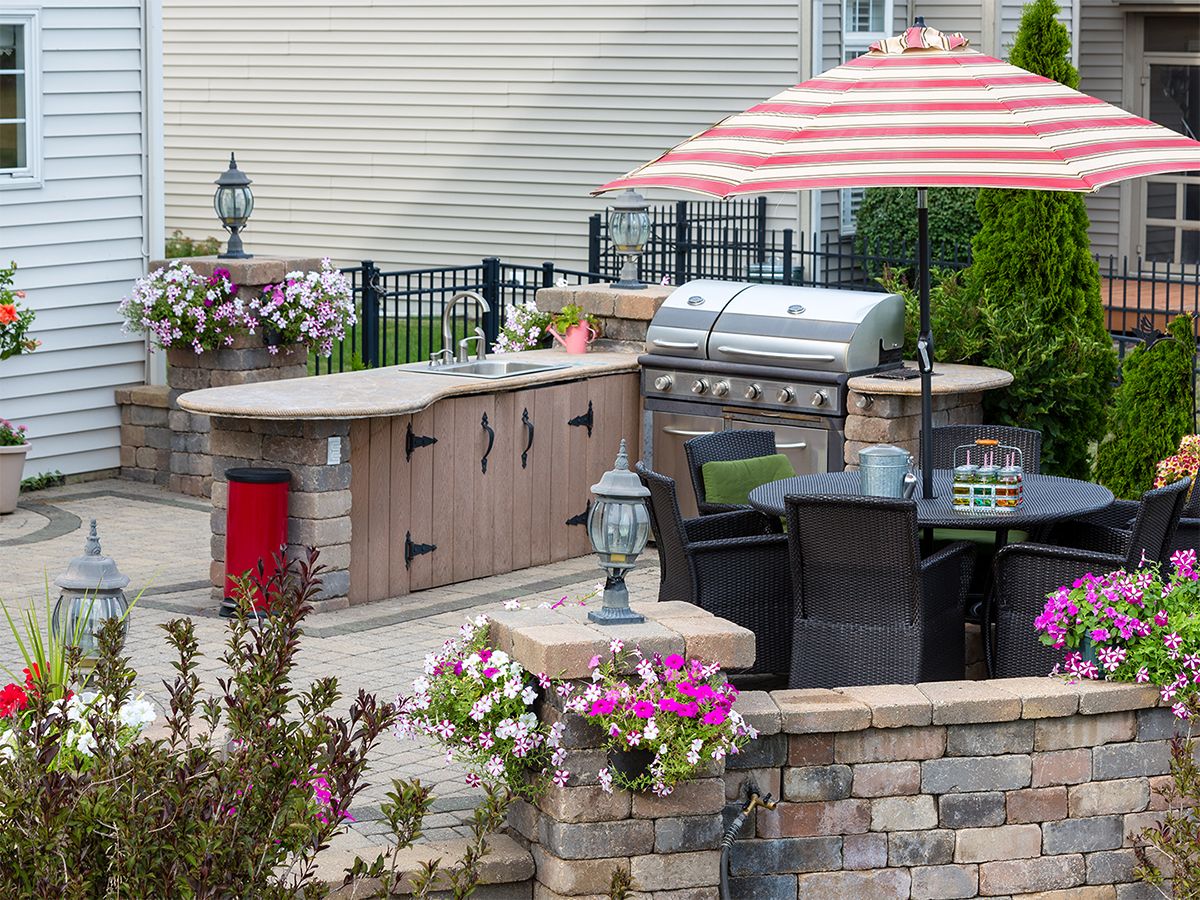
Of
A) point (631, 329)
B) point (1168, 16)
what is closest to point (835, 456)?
point (631, 329)

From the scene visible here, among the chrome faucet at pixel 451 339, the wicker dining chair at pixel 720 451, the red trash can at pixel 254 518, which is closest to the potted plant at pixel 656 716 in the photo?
the wicker dining chair at pixel 720 451

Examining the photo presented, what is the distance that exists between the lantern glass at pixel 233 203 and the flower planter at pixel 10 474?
1.81 meters

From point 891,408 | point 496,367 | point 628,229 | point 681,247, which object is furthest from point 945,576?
point 681,247

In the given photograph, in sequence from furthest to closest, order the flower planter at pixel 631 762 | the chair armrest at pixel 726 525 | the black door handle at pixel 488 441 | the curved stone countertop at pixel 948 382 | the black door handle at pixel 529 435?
the black door handle at pixel 529 435, the black door handle at pixel 488 441, the curved stone countertop at pixel 948 382, the chair armrest at pixel 726 525, the flower planter at pixel 631 762

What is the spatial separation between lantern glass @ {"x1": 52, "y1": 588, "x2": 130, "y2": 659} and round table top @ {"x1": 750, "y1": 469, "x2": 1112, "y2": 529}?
2659 millimetres

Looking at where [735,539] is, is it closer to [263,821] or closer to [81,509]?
[263,821]

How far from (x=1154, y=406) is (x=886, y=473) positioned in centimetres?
314

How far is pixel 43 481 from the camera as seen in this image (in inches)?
472

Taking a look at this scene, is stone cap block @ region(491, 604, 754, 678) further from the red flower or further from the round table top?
the round table top

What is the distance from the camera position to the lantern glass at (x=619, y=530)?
5543 mm

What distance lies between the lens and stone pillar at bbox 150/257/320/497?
38.3ft

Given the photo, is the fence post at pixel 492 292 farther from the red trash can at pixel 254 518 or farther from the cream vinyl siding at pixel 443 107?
the red trash can at pixel 254 518

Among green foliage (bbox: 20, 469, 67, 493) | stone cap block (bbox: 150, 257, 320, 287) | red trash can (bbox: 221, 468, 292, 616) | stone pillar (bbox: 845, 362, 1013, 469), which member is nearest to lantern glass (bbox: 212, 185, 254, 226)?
stone cap block (bbox: 150, 257, 320, 287)

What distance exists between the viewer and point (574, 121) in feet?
60.6
